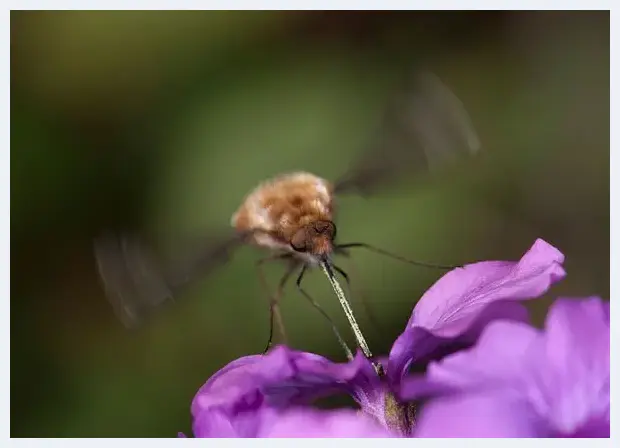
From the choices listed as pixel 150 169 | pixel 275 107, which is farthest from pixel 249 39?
pixel 150 169

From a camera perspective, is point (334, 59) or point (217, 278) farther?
point (334, 59)

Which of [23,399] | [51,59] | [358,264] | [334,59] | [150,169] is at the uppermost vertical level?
[51,59]

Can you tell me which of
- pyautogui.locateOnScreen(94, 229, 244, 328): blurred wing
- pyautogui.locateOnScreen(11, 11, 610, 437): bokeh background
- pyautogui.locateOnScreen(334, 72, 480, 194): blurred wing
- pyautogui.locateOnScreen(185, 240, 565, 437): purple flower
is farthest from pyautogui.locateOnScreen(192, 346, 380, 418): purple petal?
pyautogui.locateOnScreen(11, 11, 610, 437): bokeh background

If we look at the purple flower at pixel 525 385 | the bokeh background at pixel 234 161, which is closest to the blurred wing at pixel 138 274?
the purple flower at pixel 525 385

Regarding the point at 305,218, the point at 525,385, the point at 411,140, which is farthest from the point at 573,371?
the point at 411,140

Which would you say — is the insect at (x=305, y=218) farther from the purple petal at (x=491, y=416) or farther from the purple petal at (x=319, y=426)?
the purple petal at (x=491, y=416)

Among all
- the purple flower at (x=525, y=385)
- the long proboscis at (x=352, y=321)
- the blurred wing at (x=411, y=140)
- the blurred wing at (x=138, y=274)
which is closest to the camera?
the purple flower at (x=525, y=385)

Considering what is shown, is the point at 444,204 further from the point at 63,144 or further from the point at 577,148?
the point at 63,144
